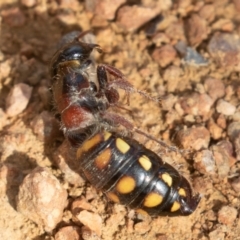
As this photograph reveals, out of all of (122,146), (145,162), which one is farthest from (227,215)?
(122,146)

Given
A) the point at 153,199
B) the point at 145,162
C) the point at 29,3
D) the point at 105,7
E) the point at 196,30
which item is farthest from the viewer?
the point at 29,3

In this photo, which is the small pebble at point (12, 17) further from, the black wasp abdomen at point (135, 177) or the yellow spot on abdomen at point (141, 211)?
the yellow spot on abdomen at point (141, 211)

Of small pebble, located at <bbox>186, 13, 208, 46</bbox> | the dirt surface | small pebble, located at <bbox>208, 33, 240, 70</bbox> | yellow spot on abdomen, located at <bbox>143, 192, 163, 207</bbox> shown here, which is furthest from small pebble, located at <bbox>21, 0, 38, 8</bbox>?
yellow spot on abdomen, located at <bbox>143, 192, 163, 207</bbox>

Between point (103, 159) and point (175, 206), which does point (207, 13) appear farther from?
point (175, 206)

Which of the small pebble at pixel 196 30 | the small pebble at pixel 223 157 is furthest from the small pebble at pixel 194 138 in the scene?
the small pebble at pixel 196 30

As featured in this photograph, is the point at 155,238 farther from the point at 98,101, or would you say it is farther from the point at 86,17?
the point at 86,17

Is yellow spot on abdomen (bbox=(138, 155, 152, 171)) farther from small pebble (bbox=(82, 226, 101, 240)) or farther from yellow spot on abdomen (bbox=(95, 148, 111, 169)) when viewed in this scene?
small pebble (bbox=(82, 226, 101, 240))
